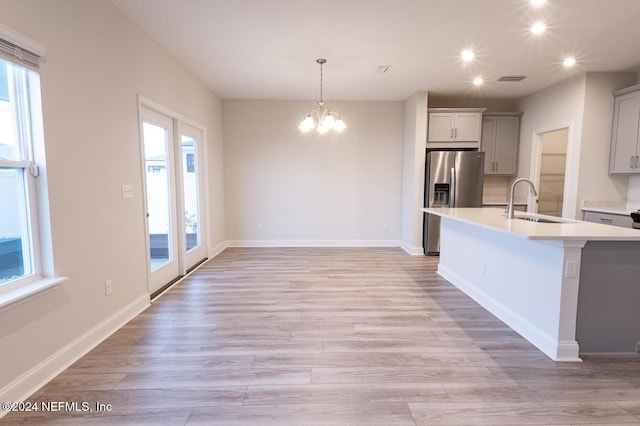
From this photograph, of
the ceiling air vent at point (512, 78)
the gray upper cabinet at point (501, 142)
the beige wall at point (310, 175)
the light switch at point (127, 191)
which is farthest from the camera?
the beige wall at point (310, 175)

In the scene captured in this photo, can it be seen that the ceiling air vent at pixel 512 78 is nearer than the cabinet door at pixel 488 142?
Yes

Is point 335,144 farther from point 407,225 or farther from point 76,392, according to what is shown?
point 76,392

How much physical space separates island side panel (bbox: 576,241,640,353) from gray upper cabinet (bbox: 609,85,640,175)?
2.67 m

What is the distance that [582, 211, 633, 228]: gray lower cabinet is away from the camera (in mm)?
3656

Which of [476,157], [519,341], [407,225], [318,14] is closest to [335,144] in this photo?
[407,225]

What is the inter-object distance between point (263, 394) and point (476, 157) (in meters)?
4.72

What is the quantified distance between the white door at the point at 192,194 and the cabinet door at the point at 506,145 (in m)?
5.09

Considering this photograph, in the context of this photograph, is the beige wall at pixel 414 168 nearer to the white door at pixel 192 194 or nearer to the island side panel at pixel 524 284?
the island side panel at pixel 524 284

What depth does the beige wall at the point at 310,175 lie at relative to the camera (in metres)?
5.72

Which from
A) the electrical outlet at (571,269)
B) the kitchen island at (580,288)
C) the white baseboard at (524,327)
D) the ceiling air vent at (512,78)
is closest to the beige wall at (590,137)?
the ceiling air vent at (512,78)

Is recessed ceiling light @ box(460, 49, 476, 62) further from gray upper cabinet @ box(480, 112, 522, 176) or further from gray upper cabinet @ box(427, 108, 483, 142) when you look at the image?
gray upper cabinet @ box(480, 112, 522, 176)

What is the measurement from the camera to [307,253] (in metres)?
5.38

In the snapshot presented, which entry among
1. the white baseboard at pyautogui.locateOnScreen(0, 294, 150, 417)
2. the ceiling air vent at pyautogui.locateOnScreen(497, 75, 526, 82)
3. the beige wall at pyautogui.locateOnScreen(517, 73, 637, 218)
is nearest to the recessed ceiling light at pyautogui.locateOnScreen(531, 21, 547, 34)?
the ceiling air vent at pyautogui.locateOnScreen(497, 75, 526, 82)

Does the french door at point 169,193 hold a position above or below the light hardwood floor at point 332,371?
above
